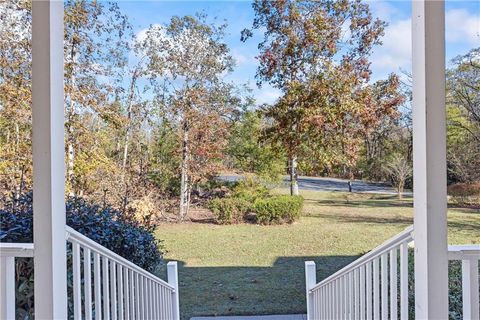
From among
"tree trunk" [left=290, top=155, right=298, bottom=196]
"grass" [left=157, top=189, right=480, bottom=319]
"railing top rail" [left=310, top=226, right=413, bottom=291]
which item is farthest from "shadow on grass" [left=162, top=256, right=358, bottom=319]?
"railing top rail" [left=310, top=226, right=413, bottom=291]

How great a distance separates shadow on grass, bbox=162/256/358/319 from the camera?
4.02 metres

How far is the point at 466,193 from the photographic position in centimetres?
294

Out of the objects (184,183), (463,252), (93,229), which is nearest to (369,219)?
(184,183)

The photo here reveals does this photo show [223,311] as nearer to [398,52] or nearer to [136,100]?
[136,100]

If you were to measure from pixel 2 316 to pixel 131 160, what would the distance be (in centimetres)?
328

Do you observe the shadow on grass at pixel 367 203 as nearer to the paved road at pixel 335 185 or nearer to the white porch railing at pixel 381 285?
the paved road at pixel 335 185

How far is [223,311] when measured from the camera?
4.01 m

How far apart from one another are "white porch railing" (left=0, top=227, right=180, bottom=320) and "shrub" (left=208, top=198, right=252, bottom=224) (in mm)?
2112

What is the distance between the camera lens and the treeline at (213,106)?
403 cm

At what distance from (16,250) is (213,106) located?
351cm

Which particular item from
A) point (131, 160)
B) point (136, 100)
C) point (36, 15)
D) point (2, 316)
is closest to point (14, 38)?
point (136, 100)

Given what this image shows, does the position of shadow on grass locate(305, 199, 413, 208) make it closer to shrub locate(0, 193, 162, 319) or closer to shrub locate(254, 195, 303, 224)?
shrub locate(254, 195, 303, 224)

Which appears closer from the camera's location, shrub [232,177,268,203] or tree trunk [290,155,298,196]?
tree trunk [290,155,298,196]

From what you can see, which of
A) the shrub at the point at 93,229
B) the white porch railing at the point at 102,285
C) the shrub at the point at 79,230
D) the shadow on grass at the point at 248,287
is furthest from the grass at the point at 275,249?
the white porch railing at the point at 102,285
